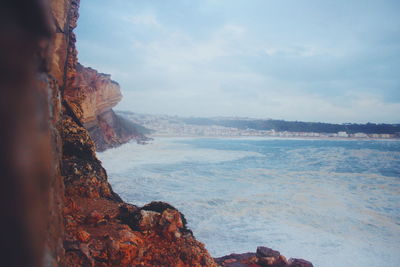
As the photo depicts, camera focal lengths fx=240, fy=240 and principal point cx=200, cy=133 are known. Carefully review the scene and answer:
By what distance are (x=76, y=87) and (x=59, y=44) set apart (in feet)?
5.51

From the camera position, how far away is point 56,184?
195cm

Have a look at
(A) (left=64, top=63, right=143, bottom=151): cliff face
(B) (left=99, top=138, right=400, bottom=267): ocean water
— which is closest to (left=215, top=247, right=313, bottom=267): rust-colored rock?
(B) (left=99, top=138, right=400, bottom=267): ocean water

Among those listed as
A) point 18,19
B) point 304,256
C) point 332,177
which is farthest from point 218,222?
point 332,177

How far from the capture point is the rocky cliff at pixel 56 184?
1.96ft

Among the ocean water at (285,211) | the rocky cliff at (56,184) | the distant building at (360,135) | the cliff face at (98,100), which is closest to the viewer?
the rocky cliff at (56,184)

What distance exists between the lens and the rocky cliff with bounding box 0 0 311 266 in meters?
0.60

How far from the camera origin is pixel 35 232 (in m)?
0.66

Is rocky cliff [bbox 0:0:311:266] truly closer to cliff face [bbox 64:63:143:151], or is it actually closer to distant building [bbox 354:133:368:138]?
cliff face [bbox 64:63:143:151]

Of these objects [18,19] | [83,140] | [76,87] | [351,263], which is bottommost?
[351,263]

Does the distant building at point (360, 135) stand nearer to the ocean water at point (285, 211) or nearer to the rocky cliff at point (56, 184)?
the ocean water at point (285, 211)

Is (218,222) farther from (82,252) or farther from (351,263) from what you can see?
(82,252)

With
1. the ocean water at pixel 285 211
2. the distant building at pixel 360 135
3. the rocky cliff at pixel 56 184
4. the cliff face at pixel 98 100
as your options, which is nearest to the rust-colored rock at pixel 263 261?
the rocky cliff at pixel 56 184

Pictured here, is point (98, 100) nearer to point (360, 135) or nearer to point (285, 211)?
point (285, 211)

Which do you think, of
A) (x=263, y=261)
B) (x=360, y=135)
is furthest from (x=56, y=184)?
(x=360, y=135)
